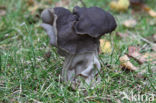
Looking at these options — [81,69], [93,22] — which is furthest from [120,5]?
[93,22]

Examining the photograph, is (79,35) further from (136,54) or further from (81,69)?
(136,54)

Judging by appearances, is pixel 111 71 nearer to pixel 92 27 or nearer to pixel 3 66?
pixel 92 27

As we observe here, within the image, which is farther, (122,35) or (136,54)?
(122,35)

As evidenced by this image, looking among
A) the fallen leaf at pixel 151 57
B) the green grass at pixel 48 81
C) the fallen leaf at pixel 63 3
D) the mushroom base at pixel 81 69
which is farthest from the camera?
the fallen leaf at pixel 63 3

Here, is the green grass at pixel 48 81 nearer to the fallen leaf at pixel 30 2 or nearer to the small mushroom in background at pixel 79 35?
the small mushroom in background at pixel 79 35

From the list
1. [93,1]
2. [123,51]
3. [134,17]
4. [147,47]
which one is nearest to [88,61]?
[123,51]

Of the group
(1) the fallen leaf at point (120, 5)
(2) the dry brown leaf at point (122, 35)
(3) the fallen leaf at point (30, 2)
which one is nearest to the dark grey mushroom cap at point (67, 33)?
(2) the dry brown leaf at point (122, 35)

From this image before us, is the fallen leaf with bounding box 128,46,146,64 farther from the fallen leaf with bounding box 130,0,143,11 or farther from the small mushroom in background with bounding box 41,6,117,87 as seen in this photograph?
the fallen leaf with bounding box 130,0,143,11
